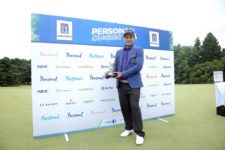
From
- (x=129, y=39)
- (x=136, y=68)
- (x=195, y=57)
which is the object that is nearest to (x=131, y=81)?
(x=136, y=68)

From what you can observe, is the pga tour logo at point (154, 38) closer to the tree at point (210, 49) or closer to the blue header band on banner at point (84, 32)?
the blue header band on banner at point (84, 32)

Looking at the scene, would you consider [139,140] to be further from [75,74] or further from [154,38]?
[154,38]

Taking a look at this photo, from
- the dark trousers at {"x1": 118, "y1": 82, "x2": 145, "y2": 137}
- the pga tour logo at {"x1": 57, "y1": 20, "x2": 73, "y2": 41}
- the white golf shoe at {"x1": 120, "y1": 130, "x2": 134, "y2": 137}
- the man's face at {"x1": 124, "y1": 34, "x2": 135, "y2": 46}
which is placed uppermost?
the pga tour logo at {"x1": 57, "y1": 20, "x2": 73, "y2": 41}

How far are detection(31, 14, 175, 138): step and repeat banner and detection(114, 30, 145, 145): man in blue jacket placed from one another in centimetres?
71

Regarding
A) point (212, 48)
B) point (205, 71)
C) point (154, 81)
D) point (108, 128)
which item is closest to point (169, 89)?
point (154, 81)

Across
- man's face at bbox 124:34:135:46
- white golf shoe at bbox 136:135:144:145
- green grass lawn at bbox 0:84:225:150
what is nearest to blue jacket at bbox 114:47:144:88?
man's face at bbox 124:34:135:46

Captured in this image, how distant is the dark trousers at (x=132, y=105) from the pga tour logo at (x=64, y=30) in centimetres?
124

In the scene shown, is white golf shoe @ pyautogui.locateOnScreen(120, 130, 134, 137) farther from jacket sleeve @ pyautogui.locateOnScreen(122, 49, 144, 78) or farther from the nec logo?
the nec logo

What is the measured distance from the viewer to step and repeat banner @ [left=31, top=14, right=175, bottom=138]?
10.1ft

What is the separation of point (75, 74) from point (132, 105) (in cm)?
117

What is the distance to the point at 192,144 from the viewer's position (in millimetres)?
2668

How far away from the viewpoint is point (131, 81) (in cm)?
284

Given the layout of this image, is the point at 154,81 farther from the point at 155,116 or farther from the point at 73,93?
the point at 73,93

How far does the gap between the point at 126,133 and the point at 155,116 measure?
140 cm
